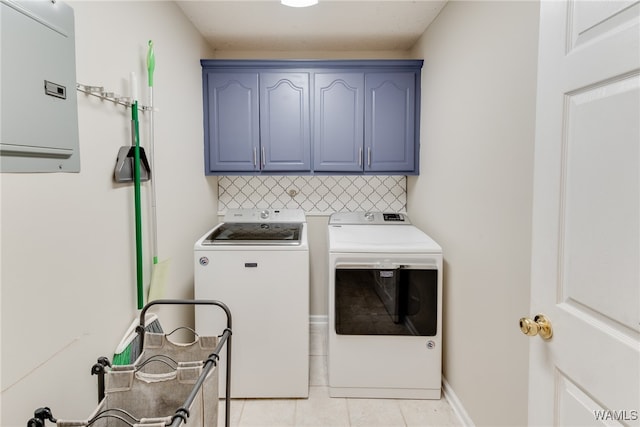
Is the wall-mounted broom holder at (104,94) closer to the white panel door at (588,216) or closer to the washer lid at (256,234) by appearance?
the washer lid at (256,234)

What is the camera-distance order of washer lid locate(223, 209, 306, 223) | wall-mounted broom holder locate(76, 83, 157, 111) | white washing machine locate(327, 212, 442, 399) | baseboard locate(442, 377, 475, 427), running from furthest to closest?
washer lid locate(223, 209, 306, 223)
white washing machine locate(327, 212, 442, 399)
baseboard locate(442, 377, 475, 427)
wall-mounted broom holder locate(76, 83, 157, 111)

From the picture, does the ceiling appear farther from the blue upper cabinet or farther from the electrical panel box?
the electrical panel box

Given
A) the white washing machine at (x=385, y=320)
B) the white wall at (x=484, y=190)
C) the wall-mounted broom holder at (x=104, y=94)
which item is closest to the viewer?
the wall-mounted broom holder at (x=104, y=94)

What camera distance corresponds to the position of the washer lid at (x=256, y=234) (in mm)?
2296

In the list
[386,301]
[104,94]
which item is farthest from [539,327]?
[104,94]

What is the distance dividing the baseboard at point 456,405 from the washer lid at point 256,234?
130 cm

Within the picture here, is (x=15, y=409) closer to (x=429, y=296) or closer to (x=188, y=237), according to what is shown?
(x=188, y=237)

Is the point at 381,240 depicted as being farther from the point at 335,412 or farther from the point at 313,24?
the point at 313,24

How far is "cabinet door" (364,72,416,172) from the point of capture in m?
2.79

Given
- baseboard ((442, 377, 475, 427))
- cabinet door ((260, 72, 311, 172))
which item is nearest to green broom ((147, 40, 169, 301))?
cabinet door ((260, 72, 311, 172))

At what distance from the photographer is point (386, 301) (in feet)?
7.29

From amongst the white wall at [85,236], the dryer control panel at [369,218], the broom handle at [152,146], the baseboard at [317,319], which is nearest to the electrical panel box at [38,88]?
the white wall at [85,236]

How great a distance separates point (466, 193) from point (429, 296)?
674mm

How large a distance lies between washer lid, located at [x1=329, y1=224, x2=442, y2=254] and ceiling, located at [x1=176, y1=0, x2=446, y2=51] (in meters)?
1.46
